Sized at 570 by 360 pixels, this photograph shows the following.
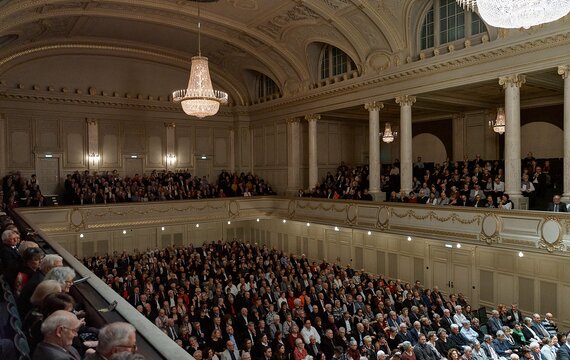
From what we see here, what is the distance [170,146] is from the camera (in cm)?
2250

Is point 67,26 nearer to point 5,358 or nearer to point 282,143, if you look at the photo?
point 282,143

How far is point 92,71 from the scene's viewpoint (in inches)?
811

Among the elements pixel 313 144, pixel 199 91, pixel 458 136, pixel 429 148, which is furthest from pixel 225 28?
pixel 458 136

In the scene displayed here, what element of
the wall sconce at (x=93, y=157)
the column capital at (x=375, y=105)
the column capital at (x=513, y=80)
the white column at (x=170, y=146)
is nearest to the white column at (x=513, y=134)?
the column capital at (x=513, y=80)

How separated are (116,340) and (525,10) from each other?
6.43m

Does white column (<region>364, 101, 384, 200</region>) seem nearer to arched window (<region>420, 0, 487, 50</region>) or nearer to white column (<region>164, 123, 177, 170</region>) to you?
arched window (<region>420, 0, 487, 50</region>)

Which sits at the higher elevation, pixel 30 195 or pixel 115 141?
pixel 115 141

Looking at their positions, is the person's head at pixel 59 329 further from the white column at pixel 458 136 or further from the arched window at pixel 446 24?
the white column at pixel 458 136

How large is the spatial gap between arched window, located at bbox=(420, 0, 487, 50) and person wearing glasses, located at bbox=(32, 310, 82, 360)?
14.2 m

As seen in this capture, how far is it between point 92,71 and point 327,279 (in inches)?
597

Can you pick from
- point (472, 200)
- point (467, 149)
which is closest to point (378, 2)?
point (472, 200)

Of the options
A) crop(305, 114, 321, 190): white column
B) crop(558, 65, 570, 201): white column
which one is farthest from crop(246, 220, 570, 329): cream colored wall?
crop(305, 114, 321, 190): white column

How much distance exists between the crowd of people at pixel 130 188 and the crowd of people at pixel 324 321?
14.4 ft

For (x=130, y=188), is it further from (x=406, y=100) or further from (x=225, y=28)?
(x=406, y=100)
